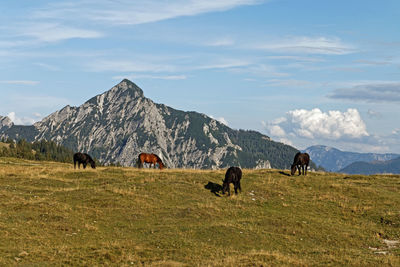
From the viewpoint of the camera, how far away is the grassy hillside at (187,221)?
22234 millimetres

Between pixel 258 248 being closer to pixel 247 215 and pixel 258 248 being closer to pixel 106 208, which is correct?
pixel 247 215

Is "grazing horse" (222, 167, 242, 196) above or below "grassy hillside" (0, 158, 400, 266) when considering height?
above

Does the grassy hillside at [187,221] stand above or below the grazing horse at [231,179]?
below

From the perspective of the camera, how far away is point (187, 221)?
99.0 ft

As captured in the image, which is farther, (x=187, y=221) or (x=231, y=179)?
(x=231, y=179)

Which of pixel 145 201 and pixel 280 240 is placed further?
pixel 145 201

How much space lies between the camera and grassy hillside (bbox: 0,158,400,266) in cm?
2223

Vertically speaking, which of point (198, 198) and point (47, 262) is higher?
point (198, 198)

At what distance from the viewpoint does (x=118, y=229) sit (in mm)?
28156

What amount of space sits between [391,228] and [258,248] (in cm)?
1461

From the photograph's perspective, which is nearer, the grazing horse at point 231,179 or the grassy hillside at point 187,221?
the grassy hillside at point 187,221

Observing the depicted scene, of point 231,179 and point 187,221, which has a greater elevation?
point 231,179

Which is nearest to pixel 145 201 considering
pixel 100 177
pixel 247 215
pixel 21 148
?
pixel 247 215

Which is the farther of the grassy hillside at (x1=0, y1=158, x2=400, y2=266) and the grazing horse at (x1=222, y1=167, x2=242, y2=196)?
the grazing horse at (x1=222, y1=167, x2=242, y2=196)
